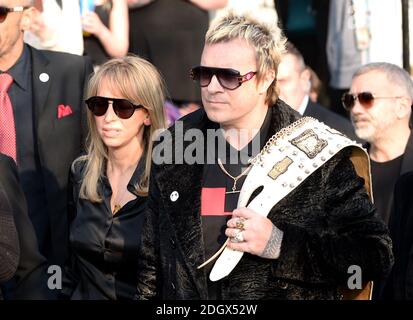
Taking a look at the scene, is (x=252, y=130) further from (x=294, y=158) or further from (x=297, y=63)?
(x=297, y=63)

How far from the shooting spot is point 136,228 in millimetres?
5375

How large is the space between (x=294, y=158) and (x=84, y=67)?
2.37 m

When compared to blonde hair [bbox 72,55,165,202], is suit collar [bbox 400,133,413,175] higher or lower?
lower

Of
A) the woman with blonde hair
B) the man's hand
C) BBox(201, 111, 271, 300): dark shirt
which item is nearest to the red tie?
the woman with blonde hair

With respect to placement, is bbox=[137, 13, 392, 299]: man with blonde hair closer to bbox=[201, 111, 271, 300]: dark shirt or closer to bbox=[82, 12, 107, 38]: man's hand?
bbox=[201, 111, 271, 300]: dark shirt

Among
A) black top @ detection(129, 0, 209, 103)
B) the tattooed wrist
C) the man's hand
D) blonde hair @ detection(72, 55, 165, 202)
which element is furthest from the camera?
black top @ detection(129, 0, 209, 103)

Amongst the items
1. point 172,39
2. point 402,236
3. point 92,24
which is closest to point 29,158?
point 92,24

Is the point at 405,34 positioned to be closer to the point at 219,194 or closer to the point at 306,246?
the point at 219,194

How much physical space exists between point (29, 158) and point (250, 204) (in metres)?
2.23

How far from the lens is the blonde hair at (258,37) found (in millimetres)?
4492

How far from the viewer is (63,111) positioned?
6.23m

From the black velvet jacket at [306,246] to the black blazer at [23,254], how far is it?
1.67 feet

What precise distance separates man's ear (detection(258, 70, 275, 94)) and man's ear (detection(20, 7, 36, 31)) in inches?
89.7

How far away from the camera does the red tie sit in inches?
239
